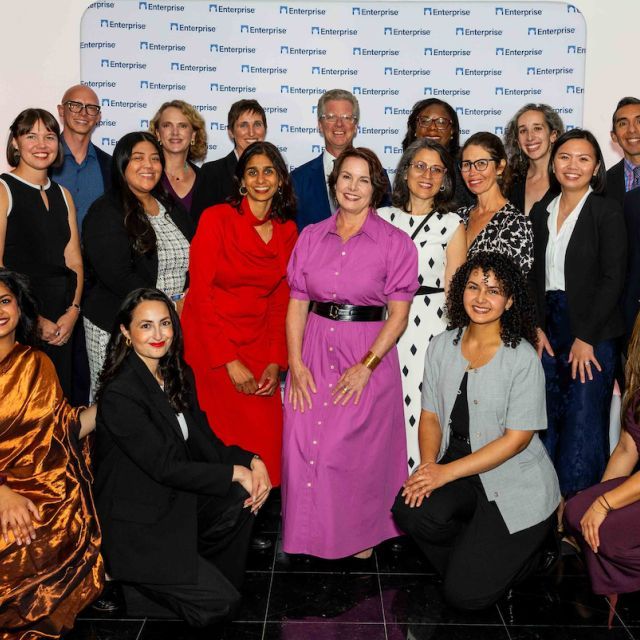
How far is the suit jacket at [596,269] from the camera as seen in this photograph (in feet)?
12.2

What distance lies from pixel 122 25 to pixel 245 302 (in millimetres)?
2914

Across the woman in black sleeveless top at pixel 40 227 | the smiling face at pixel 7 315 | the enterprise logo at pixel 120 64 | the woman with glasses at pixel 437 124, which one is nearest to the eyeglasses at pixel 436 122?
the woman with glasses at pixel 437 124

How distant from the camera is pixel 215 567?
3074 millimetres

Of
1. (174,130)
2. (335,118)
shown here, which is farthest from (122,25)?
(335,118)

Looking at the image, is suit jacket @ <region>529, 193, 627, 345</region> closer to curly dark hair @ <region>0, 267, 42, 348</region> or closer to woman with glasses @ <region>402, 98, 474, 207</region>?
woman with glasses @ <region>402, 98, 474, 207</region>

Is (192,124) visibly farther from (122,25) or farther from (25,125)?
(122,25)

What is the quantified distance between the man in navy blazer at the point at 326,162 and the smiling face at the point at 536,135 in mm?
1000

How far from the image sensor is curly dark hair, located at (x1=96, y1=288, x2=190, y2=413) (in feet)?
10.2

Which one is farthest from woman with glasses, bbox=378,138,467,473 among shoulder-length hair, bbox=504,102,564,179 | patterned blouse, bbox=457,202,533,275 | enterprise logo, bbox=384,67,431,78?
enterprise logo, bbox=384,67,431,78

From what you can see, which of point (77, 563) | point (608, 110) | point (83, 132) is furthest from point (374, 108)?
point (77, 563)

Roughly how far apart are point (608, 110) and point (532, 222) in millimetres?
2227

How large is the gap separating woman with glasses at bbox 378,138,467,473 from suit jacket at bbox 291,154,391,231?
0.88 meters

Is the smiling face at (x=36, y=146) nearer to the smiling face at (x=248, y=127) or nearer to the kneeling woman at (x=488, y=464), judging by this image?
the smiling face at (x=248, y=127)

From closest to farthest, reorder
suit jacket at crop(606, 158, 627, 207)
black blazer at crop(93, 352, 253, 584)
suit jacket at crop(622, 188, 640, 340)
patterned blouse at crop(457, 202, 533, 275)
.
→ black blazer at crop(93, 352, 253, 584) → patterned blouse at crop(457, 202, 533, 275) → suit jacket at crop(622, 188, 640, 340) → suit jacket at crop(606, 158, 627, 207)
